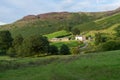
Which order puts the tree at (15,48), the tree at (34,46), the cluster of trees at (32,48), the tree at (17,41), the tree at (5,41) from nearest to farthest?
the tree at (34,46) → the cluster of trees at (32,48) → the tree at (15,48) → the tree at (17,41) → the tree at (5,41)

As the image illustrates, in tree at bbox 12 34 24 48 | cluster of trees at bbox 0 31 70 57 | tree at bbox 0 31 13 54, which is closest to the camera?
cluster of trees at bbox 0 31 70 57

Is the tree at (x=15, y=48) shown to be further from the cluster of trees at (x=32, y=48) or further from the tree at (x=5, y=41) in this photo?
the tree at (x=5, y=41)

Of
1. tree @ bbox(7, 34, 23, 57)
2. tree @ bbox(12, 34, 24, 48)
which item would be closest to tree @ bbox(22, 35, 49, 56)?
tree @ bbox(7, 34, 23, 57)

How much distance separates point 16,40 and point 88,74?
Result: 83.2 metres

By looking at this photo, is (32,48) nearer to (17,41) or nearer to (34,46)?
(34,46)

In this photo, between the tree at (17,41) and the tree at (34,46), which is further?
the tree at (17,41)

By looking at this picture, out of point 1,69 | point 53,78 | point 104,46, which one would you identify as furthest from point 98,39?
point 53,78

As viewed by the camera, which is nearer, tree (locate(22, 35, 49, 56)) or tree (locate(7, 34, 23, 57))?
tree (locate(22, 35, 49, 56))

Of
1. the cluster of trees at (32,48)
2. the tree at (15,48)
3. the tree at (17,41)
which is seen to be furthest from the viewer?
the tree at (17,41)

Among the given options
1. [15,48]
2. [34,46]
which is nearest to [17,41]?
[15,48]

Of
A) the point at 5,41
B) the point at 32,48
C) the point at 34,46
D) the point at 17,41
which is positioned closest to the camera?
the point at 32,48

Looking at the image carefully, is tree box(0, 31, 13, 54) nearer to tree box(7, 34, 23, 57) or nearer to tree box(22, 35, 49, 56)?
tree box(7, 34, 23, 57)

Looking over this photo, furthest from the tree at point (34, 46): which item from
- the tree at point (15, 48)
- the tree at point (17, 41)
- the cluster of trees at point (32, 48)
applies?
the tree at point (17, 41)

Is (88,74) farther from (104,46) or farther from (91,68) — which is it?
(104,46)
